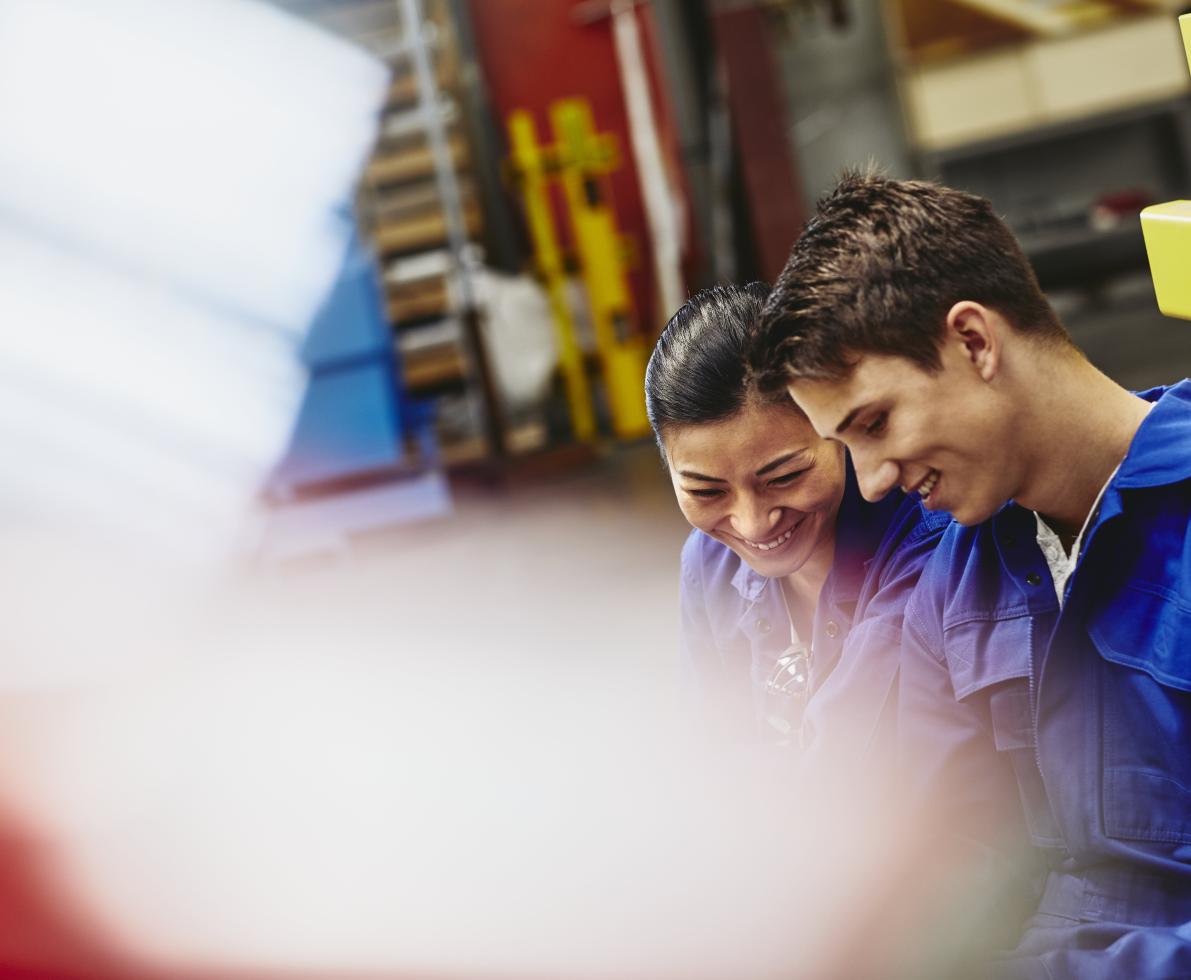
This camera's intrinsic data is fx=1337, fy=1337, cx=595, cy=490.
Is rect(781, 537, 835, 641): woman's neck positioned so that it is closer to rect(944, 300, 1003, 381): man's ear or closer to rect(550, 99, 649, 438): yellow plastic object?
rect(944, 300, 1003, 381): man's ear

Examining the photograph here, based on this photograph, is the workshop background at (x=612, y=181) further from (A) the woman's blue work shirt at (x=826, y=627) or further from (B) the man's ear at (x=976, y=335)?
(B) the man's ear at (x=976, y=335)

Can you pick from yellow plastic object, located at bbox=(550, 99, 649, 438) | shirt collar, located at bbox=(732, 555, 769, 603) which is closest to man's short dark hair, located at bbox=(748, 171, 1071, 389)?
shirt collar, located at bbox=(732, 555, 769, 603)

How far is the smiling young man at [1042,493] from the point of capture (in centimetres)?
84

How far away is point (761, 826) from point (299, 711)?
1.93 metres

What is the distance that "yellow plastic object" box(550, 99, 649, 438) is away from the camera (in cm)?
553

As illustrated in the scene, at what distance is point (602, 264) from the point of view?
5707 millimetres

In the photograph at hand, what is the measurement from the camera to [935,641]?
997mm

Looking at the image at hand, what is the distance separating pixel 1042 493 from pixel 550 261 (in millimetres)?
4990

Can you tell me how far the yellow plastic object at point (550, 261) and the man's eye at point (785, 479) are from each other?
4.59 metres

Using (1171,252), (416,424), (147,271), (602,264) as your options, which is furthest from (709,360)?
(416,424)

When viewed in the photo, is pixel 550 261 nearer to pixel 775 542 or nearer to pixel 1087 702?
pixel 775 542

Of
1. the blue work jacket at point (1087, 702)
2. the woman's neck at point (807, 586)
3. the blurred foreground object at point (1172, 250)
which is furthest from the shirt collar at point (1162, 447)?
the woman's neck at point (807, 586)

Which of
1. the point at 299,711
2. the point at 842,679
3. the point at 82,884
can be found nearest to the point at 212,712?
the point at 299,711

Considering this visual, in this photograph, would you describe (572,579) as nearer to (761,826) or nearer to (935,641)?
(761,826)
